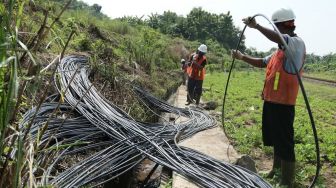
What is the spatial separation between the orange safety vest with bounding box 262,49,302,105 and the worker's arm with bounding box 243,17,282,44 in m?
0.31

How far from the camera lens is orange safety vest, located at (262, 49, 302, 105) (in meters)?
4.66

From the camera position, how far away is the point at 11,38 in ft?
6.55

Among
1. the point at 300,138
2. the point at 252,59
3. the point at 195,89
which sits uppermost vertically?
the point at 252,59

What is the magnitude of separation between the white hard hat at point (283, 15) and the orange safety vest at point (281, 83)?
33 centimetres

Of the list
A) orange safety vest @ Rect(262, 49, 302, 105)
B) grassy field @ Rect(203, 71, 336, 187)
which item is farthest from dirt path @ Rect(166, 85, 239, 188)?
orange safety vest @ Rect(262, 49, 302, 105)

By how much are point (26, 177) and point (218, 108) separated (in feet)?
30.7

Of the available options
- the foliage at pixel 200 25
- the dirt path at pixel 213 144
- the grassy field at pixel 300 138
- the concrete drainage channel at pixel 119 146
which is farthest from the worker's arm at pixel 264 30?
the foliage at pixel 200 25

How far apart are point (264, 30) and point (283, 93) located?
0.77 metres

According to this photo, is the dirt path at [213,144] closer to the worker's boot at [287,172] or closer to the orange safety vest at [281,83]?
the worker's boot at [287,172]

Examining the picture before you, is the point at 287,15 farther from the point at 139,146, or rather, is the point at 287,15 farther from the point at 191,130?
the point at 191,130

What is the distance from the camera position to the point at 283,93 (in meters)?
4.71

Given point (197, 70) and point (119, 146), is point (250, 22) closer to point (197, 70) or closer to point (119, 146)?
point (119, 146)

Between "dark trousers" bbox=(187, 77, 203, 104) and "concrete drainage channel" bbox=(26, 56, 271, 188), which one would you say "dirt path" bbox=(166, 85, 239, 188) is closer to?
"concrete drainage channel" bbox=(26, 56, 271, 188)

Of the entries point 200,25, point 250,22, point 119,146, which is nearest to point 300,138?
point 250,22
